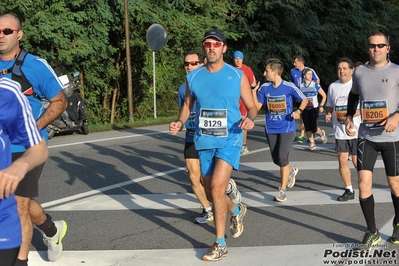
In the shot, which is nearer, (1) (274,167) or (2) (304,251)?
(2) (304,251)

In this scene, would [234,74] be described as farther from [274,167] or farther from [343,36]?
[343,36]

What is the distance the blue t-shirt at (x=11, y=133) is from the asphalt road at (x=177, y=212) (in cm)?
252

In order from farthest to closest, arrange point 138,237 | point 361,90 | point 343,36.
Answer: point 343,36 < point 138,237 < point 361,90

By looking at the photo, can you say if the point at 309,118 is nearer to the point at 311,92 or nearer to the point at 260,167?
the point at 311,92

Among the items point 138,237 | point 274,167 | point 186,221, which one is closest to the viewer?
point 138,237

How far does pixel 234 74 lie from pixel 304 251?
66.3 inches

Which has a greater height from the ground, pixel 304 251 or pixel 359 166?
pixel 359 166

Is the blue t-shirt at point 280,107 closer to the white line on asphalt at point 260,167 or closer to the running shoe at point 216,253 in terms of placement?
the white line on asphalt at point 260,167

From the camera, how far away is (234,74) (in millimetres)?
6324

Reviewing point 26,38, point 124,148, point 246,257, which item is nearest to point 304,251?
point 246,257

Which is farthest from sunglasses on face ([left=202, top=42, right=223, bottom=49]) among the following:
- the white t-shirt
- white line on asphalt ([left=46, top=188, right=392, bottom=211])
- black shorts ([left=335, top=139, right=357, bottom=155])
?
the white t-shirt

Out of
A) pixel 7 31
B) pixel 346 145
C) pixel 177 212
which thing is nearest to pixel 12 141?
pixel 7 31

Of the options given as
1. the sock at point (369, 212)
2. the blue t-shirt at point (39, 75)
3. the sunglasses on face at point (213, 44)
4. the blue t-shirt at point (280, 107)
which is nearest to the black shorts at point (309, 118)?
the blue t-shirt at point (280, 107)

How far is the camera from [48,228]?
6.11m
